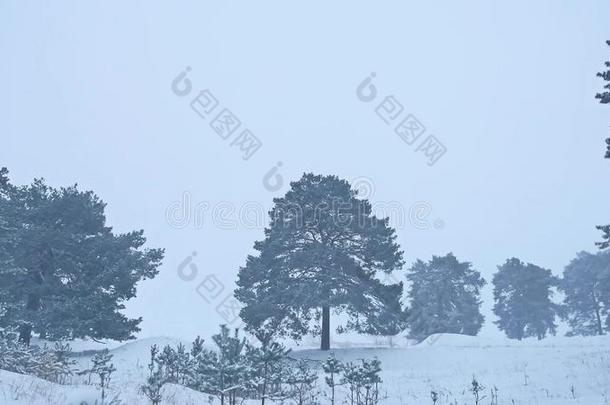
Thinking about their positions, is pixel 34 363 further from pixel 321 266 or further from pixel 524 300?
pixel 524 300

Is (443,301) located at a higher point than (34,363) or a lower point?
higher

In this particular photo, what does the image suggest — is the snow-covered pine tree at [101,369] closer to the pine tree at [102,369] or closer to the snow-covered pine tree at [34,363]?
the pine tree at [102,369]

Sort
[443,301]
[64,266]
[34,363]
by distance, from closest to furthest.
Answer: [34,363] → [64,266] → [443,301]

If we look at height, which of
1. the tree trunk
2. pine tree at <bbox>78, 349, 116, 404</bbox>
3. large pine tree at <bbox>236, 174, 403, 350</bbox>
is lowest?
pine tree at <bbox>78, 349, 116, 404</bbox>

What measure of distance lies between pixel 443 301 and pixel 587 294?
17455mm

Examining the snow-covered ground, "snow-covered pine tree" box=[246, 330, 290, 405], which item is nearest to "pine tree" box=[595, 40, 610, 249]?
the snow-covered ground

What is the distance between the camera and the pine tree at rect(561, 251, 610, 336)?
56.1 m

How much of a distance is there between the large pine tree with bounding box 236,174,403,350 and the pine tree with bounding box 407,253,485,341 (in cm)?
2416

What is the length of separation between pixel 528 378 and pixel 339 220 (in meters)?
16.5

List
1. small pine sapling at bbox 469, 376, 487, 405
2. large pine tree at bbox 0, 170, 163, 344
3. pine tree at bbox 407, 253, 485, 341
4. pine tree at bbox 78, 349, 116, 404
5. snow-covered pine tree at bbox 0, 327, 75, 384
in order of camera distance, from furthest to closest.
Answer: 1. pine tree at bbox 407, 253, 485, 341
2. large pine tree at bbox 0, 170, 163, 344
3. snow-covered pine tree at bbox 0, 327, 75, 384
4. pine tree at bbox 78, 349, 116, 404
5. small pine sapling at bbox 469, 376, 487, 405

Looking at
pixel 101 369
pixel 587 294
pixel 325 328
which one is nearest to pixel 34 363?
pixel 101 369

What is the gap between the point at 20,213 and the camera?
1228 inches

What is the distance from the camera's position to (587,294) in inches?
2256

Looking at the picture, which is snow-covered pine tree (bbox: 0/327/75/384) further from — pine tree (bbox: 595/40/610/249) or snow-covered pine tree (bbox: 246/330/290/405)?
pine tree (bbox: 595/40/610/249)
